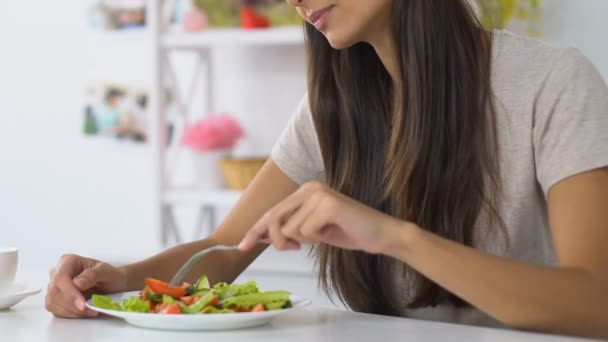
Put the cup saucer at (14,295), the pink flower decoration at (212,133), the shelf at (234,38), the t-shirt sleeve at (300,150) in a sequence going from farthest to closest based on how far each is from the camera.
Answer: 1. the pink flower decoration at (212,133)
2. the shelf at (234,38)
3. the t-shirt sleeve at (300,150)
4. the cup saucer at (14,295)

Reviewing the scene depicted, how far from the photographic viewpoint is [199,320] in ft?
3.64

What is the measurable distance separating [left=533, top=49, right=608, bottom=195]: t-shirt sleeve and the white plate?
38 cm

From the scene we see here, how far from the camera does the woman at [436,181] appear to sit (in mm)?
1143

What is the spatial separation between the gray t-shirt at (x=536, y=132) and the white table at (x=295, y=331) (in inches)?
10.0

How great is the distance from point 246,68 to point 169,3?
304mm

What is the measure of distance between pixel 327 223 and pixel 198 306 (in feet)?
0.58

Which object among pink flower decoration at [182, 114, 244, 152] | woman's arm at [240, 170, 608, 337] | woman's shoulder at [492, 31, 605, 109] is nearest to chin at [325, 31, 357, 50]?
woman's shoulder at [492, 31, 605, 109]

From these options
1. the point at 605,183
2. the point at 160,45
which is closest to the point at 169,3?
the point at 160,45

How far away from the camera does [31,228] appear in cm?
353

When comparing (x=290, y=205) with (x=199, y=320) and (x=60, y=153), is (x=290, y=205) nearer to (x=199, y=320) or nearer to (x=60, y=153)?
(x=199, y=320)

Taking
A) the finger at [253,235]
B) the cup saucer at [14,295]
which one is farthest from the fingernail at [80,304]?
the finger at [253,235]

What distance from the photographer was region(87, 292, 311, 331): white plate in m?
1.11

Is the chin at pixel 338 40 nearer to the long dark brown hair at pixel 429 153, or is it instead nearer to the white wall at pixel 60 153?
the long dark brown hair at pixel 429 153

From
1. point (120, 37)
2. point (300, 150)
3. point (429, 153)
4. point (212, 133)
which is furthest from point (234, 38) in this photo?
point (429, 153)
